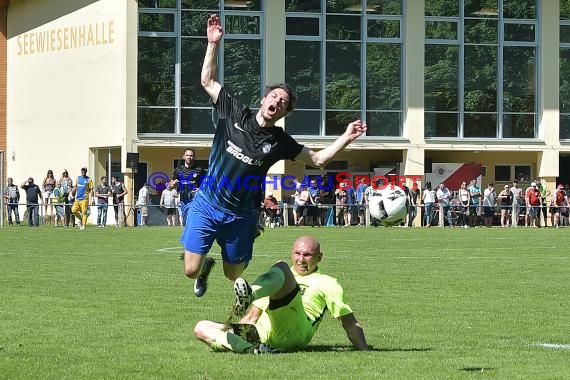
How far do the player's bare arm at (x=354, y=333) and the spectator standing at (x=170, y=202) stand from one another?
109ft

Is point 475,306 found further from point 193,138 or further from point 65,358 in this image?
point 193,138

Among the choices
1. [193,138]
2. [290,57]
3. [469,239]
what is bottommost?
[469,239]

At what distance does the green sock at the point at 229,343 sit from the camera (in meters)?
9.20

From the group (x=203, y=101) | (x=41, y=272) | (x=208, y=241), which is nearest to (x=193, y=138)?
(x=203, y=101)

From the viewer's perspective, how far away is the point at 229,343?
9.22m

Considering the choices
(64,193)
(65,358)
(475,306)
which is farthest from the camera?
(64,193)

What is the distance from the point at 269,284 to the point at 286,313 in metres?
0.45

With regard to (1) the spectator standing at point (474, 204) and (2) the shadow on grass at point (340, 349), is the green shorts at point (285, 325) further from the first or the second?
(1) the spectator standing at point (474, 204)

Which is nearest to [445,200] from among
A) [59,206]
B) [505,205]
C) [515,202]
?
[505,205]

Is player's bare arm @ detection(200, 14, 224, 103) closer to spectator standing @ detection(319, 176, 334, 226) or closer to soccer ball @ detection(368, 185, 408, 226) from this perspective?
soccer ball @ detection(368, 185, 408, 226)

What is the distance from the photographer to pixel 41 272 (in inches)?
734

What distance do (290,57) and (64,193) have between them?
36.6 feet

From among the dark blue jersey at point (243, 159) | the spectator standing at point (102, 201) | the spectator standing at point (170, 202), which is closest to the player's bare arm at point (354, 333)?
the dark blue jersey at point (243, 159)

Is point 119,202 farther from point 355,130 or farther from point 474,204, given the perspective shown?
point 355,130
